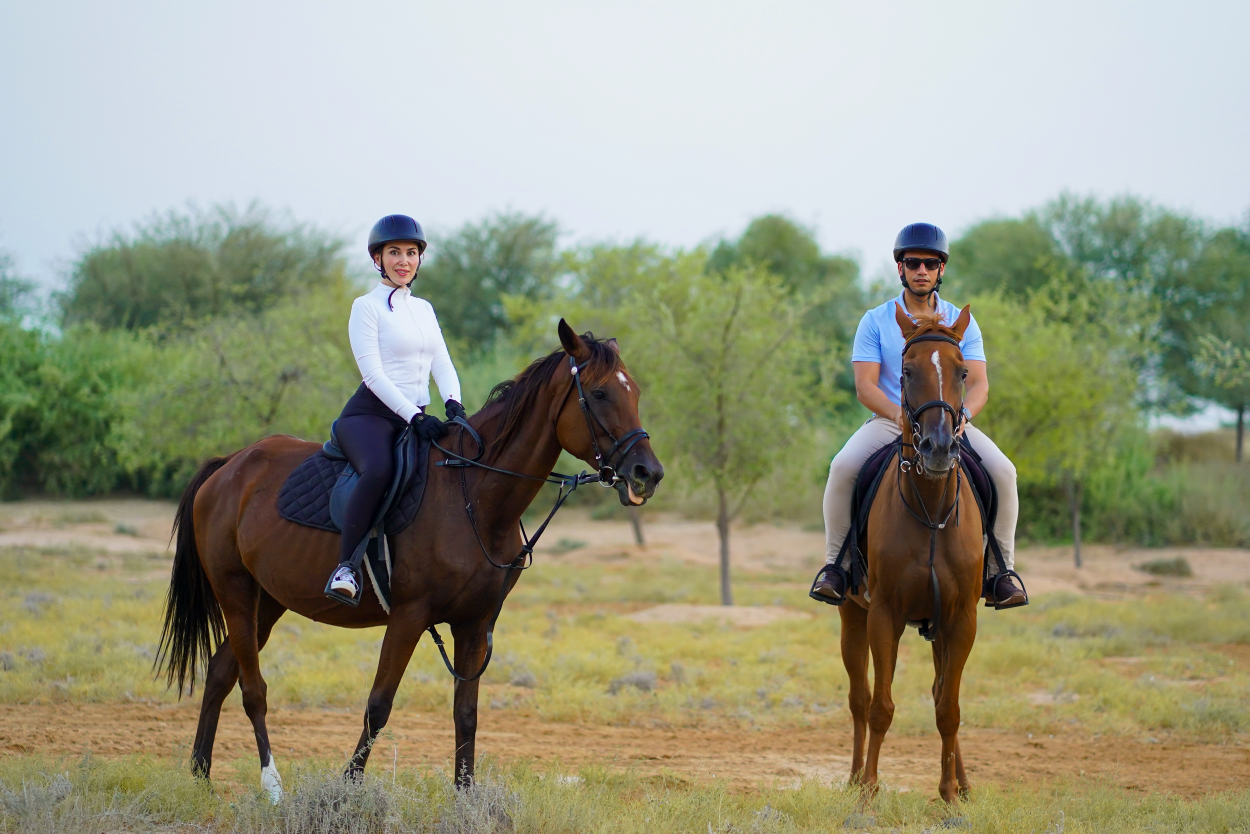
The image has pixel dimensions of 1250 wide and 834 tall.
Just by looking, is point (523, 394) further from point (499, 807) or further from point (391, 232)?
point (499, 807)

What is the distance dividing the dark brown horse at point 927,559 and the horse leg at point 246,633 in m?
3.53

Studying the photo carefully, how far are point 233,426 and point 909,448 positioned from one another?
52.1 ft

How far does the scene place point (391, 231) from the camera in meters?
5.64

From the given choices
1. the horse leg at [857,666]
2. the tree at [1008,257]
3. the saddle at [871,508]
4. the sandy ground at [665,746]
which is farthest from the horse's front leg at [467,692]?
the tree at [1008,257]

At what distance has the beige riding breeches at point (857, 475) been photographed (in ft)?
20.0

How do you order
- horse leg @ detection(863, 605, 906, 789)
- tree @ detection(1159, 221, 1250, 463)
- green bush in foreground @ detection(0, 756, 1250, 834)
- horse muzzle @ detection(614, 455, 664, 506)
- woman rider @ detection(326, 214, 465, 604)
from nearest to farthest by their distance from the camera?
horse muzzle @ detection(614, 455, 664, 506)
green bush in foreground @ detection(0, 756, 1250, 834)
woman rider @ detection(326, 214, 465, 604)
horse leg @ detection(863, 605, 906, 789)
tree @ detection(1159, 221, 1250, 463)

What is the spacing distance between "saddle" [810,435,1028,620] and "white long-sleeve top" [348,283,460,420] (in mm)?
2597

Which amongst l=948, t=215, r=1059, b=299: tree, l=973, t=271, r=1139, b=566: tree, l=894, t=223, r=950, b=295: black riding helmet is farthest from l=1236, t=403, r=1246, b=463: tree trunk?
l=894, t=223, r=950, b=295: black riding helmet

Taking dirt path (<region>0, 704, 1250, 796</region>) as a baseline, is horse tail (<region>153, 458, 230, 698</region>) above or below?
above

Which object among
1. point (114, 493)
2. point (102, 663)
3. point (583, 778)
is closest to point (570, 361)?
point (583, 778)

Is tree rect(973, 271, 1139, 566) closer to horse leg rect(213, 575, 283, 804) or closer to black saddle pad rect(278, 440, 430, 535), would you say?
black saddle pad rect(278, 440, 430, 535)

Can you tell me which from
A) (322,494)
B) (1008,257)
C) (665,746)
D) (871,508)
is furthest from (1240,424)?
(322,494)

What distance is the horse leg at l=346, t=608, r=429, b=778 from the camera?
5.07 metres

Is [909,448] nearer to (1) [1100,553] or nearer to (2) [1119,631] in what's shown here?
(2) [1119,631]
